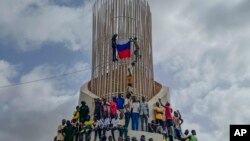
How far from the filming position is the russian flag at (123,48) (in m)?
24.3

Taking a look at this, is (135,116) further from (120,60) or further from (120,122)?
(120,60)

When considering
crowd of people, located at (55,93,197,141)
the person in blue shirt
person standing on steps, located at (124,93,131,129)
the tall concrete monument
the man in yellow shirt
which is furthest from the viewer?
the tall concrete monument

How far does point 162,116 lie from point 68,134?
189 inches

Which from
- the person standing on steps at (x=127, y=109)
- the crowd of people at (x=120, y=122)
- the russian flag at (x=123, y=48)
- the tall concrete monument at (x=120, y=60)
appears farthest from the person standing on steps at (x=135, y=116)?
the russian flag at (x=123, y=48)

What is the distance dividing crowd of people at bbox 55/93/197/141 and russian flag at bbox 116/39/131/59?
9.50ft

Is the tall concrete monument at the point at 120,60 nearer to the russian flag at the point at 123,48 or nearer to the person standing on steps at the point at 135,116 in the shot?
the russian flag at the point at 123,48

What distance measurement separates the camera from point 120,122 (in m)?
19.5

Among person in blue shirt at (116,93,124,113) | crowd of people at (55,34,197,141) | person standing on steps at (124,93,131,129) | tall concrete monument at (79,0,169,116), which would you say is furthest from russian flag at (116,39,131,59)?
person in blue shirt at (116,93,124,113)

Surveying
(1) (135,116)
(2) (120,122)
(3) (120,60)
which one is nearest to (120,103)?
(1) (135,116)

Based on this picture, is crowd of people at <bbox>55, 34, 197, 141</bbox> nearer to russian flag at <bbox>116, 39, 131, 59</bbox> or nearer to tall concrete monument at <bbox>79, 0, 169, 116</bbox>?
tall concrete monument at <bbox>79, 0, 169, 116</bbox>

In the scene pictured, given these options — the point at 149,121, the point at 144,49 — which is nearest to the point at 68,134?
the point at 149,121

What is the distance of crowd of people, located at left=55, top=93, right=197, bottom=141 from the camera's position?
19125 millimetres

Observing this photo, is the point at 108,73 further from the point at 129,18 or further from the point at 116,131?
the point at 116,131

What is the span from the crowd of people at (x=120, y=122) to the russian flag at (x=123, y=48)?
114 inches
